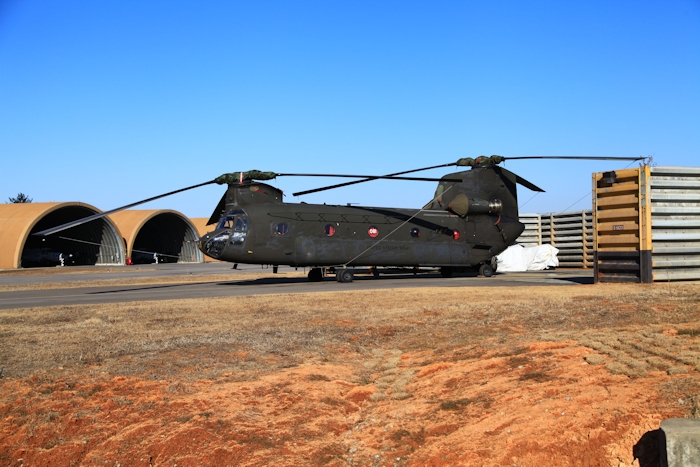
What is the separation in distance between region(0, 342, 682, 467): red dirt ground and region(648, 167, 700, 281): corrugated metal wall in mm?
11206

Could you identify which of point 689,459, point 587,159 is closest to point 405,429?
point 689,459

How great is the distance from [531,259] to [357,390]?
24.8 metres

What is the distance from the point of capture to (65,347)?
904 centimetres

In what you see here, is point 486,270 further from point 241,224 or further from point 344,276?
point 241,224

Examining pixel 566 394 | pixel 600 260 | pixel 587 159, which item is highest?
pixel 587 159

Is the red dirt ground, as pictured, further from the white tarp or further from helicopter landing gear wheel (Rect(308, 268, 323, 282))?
the white tarp

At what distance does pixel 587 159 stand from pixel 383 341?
36.9ft

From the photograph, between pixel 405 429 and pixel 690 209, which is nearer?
pixel 405 429

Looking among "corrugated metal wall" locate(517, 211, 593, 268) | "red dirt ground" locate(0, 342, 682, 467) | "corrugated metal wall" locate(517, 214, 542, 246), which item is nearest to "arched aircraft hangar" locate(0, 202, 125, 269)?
"corrugated metal wall" locate(517, 214, 542, 246)

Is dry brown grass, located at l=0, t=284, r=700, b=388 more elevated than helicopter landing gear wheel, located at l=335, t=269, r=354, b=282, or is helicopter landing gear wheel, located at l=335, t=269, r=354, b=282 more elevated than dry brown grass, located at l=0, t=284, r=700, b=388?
helicopter landing gear wheel, located at l=335, t=269, r=354, b=282

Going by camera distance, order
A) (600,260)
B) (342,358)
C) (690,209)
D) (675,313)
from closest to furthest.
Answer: (342,358) < (675,313) < (690,209) < (600,260)

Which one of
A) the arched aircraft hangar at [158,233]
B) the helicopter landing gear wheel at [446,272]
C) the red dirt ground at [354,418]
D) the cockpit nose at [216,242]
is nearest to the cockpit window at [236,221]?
the cockpit nose at [216,242]

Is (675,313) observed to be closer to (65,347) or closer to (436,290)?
(436,290)

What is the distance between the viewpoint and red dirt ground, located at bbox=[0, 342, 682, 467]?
14.9ft
